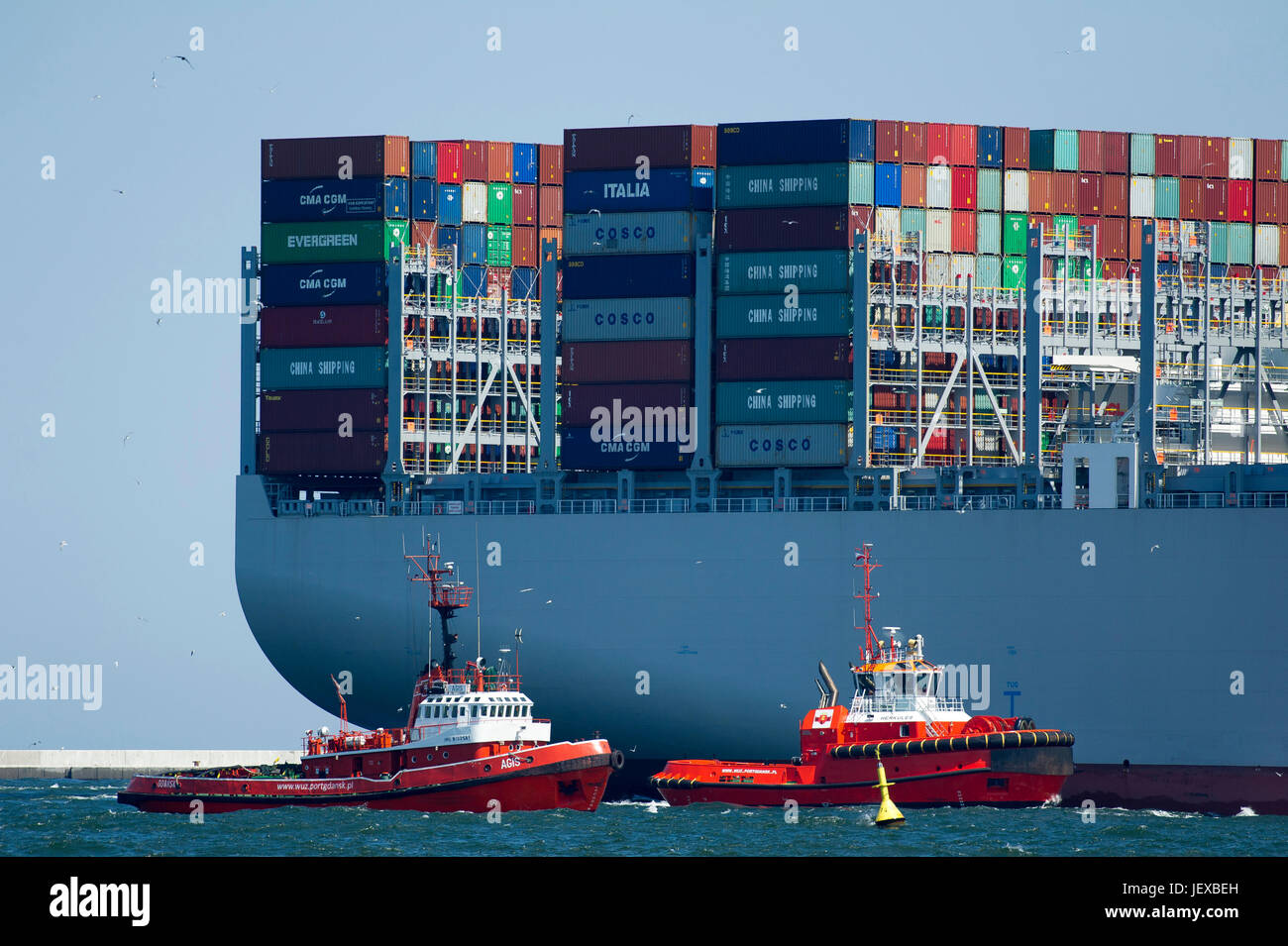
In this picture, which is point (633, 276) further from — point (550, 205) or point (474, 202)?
point (474, 202)

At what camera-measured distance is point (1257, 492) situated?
50.4m

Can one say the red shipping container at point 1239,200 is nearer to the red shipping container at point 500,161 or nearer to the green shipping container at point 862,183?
the green shipping container at point 862,183

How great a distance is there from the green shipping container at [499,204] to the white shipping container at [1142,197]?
20.5 metres

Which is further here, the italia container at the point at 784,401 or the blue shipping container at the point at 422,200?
the blue shipping container at the point at 422,200

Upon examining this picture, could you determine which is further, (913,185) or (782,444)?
(913,185)

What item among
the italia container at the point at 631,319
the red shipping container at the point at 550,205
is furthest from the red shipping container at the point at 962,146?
the red shipping container at the point at 550,205

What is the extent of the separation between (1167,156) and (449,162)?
23.5 metres

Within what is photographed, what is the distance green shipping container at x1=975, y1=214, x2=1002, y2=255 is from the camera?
56750 mm

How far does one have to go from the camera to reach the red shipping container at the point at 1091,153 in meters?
57.8

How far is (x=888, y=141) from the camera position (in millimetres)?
55156

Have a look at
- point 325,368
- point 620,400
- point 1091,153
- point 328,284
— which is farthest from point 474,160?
point 1091,153
